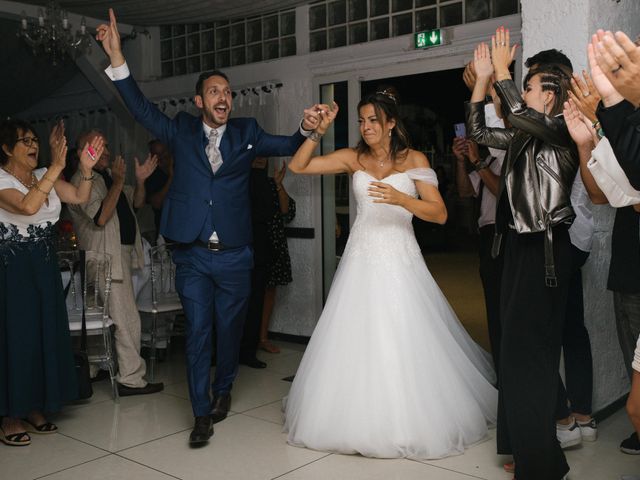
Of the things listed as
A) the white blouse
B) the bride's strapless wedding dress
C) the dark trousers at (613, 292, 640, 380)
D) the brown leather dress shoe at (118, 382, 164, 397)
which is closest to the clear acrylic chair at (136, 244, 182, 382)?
the brown leather dress shoe at (118, 382, 164, 397)

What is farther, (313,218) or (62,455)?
(313,218)

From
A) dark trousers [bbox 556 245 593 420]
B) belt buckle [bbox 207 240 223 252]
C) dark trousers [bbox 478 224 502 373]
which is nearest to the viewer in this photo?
dark trousers [bbox 556 245 593 420]

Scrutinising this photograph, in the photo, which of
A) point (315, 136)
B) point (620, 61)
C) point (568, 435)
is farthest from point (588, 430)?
point (620, 61)

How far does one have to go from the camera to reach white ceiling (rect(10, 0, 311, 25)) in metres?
5.41

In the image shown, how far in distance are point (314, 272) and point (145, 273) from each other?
4.54 ft

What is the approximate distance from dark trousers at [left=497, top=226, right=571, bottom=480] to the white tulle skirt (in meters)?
0.59

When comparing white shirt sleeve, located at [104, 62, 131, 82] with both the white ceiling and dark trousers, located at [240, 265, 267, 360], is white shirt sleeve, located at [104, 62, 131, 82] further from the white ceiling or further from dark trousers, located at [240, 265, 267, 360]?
the white ceiling

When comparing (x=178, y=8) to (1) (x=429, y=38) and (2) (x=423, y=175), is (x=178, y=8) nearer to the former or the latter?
(1) (x=429, y=38)

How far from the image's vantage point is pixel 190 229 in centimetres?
345

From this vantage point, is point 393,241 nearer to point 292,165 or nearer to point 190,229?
point 292,165

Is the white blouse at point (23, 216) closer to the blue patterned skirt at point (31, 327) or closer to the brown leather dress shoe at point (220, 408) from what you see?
the blue patterned skirt at point (31, 327)

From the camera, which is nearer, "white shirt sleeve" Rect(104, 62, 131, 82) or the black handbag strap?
"white shirt sleeve" Rect(104, 62, 131, 82)

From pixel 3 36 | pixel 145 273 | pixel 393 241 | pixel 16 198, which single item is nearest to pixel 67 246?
pixel 145 273

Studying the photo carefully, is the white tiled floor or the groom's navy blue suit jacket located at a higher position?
the groom's navy blue suit jacket
